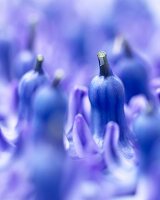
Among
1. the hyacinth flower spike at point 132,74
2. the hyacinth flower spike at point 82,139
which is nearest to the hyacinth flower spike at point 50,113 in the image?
the hyacinth flower spike at point 82,139

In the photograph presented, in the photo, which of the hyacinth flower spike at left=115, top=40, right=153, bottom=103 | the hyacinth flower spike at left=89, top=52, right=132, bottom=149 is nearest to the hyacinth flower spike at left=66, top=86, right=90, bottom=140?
the hyacinth flower spike at left=89, top=52, right=132, bottom=149

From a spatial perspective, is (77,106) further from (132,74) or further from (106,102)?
(132,74)

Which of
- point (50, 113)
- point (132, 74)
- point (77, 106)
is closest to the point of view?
point (50, 113)

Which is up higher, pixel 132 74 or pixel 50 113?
pixel 132 74

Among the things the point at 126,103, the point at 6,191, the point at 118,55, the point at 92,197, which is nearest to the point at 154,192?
the point at 92,197

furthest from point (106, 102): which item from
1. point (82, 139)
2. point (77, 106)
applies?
point (82, 139)

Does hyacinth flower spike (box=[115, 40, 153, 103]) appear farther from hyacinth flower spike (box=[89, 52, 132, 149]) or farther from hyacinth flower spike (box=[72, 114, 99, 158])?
hyacinth flower spike (box=[72, 114, 99, 158])

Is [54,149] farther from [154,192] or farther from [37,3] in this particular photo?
[37,3]
